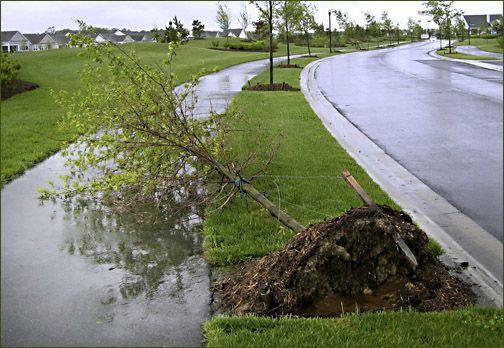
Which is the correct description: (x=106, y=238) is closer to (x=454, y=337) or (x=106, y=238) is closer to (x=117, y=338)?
(x=117, y=338)

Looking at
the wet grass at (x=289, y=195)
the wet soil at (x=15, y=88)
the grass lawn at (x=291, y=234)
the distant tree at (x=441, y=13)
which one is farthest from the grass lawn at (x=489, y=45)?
the grass lawn at (x=291, y=234)

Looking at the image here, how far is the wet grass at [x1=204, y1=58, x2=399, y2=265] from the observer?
17.1ft

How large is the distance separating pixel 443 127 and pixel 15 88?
16777 mm

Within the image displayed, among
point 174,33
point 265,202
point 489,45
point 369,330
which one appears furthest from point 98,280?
point 489,45

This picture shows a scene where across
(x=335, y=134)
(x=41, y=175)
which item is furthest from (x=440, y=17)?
(x=41, y=175)

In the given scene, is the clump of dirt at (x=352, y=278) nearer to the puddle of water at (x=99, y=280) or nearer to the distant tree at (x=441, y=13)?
the puddle of water at (x=99, y=280)

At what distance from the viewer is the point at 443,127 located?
11.3 metres

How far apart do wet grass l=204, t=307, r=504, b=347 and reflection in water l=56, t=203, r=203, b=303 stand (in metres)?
1.04

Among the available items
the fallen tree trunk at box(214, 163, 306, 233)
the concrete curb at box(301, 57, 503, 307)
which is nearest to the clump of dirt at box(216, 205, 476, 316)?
the concrete curb at box(301, 57, 503, 307)

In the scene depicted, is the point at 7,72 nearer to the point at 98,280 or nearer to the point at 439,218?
the point at 98,280

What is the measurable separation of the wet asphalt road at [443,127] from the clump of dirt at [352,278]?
1841 millimetres

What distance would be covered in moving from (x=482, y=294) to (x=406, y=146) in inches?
230

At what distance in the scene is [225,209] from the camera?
6.27 m

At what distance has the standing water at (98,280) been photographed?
3.74 meters
